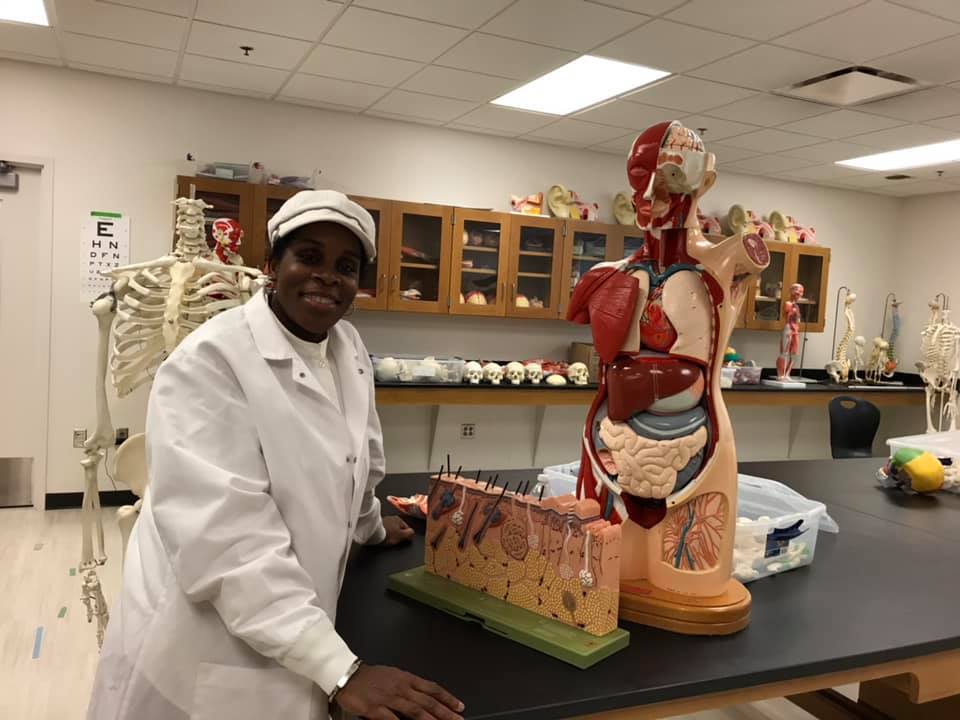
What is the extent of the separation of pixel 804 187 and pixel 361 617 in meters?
6.77

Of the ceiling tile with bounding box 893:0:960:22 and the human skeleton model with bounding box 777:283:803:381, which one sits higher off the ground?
the ceiling tile with bounding box 893:0:960:22

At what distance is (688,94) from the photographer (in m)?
4.35

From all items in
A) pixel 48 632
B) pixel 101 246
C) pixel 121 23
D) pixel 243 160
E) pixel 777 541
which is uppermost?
pixel 121 23

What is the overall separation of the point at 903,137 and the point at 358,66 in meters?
3.72

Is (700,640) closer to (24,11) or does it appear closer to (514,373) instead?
(514,373)

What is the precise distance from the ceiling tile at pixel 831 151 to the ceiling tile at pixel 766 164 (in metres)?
0.14

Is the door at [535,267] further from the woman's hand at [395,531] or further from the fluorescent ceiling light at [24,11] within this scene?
the woman's hand at [395,531]

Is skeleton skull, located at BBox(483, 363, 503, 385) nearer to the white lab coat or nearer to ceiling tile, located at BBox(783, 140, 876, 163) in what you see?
ceiling tile, located at BBox(783, 140, 876, 163)

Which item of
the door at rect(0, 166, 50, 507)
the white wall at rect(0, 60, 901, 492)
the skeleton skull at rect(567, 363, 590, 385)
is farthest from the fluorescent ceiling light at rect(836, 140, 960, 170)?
the door at rect(0, 166, 50, 507)

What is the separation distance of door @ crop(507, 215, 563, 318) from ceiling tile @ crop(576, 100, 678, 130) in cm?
87

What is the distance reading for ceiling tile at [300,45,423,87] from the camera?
3.96 m

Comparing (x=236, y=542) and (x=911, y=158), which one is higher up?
(x=911, y=158)

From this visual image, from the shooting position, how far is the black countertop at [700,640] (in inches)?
45.7

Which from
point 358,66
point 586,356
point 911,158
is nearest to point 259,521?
point 358,66
